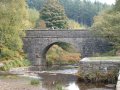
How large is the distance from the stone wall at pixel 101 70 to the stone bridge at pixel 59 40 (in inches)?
904

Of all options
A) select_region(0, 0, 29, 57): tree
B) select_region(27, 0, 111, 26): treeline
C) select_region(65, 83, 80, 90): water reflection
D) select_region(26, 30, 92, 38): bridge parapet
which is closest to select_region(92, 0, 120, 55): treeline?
select_region(26, 30, 92, 38): bridge parapet

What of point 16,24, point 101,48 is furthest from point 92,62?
point 101,48

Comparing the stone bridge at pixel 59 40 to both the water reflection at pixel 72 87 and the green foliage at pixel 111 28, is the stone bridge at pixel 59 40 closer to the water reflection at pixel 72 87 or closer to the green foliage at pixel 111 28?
the green foliage at pixel 111 28

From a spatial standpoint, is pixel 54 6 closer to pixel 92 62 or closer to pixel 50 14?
pixel 50 14

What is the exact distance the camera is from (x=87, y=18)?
137000mm

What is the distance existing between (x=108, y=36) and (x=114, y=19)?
4.04 metres

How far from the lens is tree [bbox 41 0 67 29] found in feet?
248

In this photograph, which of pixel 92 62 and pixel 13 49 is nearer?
pixel 92 62

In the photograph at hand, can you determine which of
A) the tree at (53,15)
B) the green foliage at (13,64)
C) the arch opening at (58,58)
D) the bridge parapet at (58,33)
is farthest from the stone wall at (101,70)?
the tree at (53,15)

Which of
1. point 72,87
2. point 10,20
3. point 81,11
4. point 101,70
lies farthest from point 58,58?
point 81,11

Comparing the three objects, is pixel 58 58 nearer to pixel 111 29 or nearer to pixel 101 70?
pixel 111 29

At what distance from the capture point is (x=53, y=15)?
75938 mm

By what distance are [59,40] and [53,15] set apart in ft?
72.2

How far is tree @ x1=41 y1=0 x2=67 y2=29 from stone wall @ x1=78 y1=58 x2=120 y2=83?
46.2m
